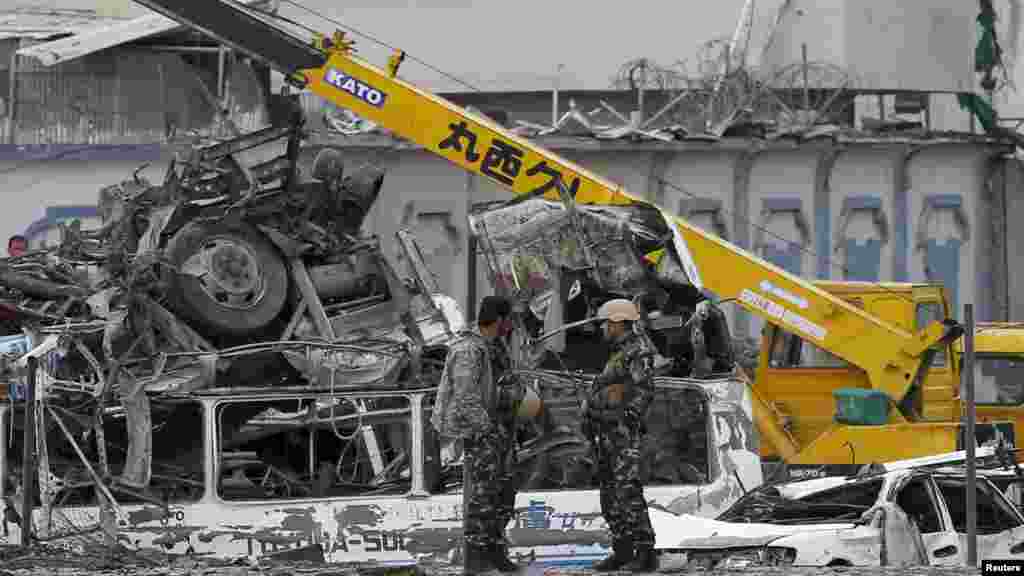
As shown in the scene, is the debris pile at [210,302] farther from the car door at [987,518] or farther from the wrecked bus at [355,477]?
the car door at [987,518]

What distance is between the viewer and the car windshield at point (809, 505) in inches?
520

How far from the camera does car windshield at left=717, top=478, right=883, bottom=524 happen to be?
1322cm

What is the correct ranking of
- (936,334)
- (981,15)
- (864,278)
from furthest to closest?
(981,15), (864,278), (936,334)

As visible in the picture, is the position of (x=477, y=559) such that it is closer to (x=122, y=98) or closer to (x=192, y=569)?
A: (x=192, y=569)

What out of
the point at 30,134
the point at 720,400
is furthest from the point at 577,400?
the point at 30,134

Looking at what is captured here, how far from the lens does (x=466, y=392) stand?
1098cm

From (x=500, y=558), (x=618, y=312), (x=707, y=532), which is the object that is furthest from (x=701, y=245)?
(x=500, y=558)

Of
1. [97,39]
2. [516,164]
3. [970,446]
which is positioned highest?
[97,39]

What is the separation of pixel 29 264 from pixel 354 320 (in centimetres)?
247

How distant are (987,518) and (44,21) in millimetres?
21142

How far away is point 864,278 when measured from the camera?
30.3m

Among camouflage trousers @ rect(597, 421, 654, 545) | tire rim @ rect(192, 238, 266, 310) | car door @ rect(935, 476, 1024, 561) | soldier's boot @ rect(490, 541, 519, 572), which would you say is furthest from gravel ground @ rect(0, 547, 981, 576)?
tire rim @ rect(192, 238, 266, 310)

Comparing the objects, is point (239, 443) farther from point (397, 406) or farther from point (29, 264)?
point (29, 264)

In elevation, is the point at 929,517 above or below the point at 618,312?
below
